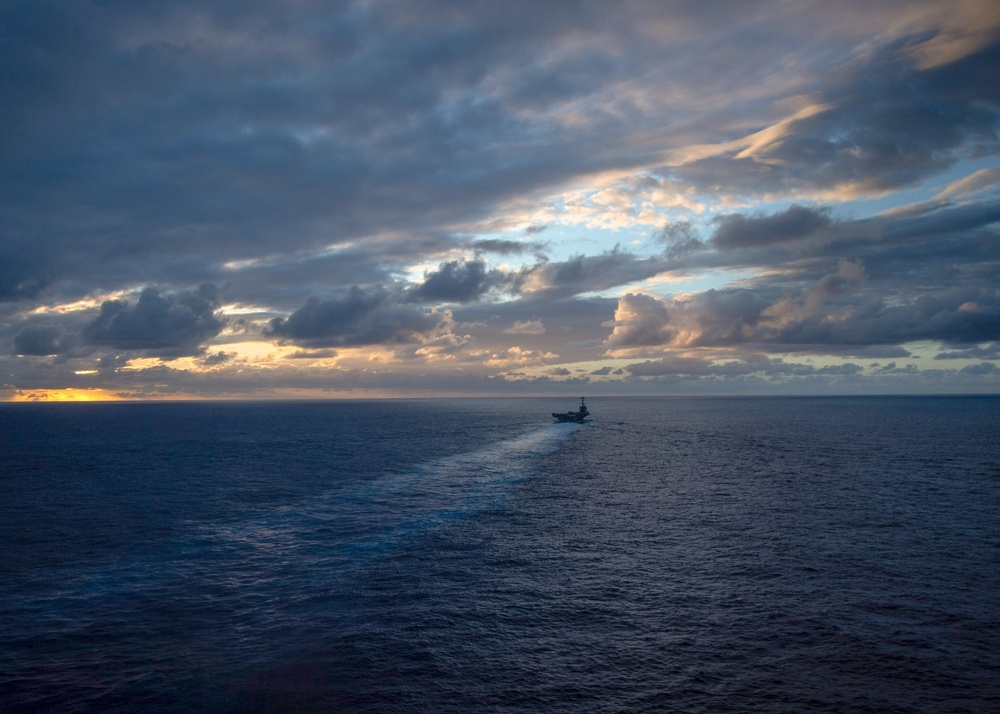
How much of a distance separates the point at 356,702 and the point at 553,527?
32.9 meters

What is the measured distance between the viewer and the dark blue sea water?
1041 inches

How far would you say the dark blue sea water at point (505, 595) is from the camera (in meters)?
26.5

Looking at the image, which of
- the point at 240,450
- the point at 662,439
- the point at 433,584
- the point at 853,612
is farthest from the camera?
the point at 662,439

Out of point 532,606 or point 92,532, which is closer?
point 532,606

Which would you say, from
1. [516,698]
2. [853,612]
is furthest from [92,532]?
[853,612]

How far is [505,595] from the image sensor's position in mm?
37656

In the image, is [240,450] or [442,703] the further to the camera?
[240,450]

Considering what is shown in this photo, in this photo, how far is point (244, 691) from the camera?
2616 centimetres

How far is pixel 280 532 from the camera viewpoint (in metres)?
56.4

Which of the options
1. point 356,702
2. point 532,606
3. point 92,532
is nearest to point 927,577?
point 532,606

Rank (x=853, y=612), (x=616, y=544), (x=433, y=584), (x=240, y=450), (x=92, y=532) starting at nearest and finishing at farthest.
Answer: (x=853, y=612), (x=433, y=584), (x=616, y=544), (x=92, y=532), (x=240, y=450)

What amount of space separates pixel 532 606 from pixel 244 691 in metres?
17.0

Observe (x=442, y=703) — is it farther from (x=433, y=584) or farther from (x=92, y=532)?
(x=92, y=532)

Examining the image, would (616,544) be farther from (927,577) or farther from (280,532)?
(280,532)
